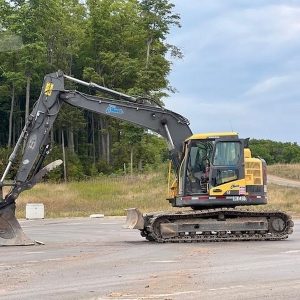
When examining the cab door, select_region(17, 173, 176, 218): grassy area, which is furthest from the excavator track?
select_region(17, 173, 176, 218): grassy area

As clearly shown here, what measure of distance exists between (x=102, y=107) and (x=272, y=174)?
52.4 metres

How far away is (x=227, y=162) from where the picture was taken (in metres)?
19.8

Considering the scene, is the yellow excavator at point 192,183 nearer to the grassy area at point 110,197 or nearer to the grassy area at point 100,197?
the grassy area at point 110,197

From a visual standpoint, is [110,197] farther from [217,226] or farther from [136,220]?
[217,226]

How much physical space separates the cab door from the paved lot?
6.48 ft

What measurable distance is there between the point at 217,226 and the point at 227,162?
6.10 feet

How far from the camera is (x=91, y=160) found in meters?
80.7

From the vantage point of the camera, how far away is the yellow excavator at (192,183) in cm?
1939

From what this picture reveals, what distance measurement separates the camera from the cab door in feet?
64.7

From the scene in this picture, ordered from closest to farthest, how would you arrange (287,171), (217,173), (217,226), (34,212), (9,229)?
(9,229) < (217,226) < (217,173) < (34,212) < (287,171)

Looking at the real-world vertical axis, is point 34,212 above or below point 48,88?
below

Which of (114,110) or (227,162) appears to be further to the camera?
(114,110)

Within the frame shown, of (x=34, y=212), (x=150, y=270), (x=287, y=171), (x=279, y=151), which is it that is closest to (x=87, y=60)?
(x=287, y=171)

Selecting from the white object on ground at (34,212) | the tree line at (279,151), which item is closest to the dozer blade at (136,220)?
the white object on ground at (34,212)
